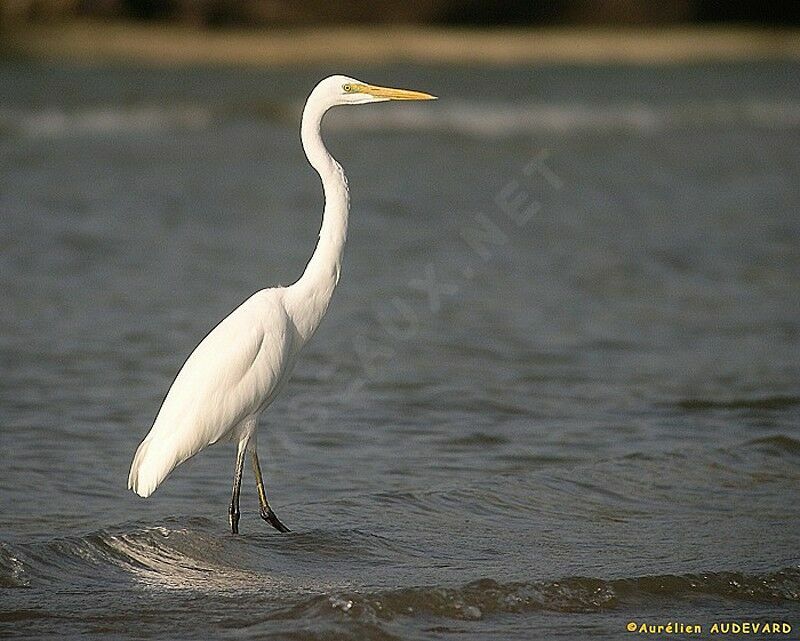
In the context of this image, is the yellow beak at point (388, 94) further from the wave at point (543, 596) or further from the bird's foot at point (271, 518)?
the wave at point (543, 596)

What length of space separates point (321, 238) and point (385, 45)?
3043cm

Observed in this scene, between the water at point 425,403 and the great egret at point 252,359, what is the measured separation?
0.27 meters

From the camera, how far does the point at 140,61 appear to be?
1265 inches

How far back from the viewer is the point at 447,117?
973 inches

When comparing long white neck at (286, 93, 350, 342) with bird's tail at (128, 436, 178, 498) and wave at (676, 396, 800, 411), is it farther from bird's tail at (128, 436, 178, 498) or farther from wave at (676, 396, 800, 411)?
wave at (676, 396, 800, 411)

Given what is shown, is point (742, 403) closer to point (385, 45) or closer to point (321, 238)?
point (321, 238)

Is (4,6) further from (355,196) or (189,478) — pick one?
(189,478)

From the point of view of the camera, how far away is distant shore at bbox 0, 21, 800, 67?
32.5 m

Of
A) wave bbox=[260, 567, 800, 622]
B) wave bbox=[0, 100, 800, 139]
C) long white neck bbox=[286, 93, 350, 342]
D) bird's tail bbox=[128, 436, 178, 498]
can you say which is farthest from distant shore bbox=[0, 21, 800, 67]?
wave bbox=[260, 567, 800, 622]

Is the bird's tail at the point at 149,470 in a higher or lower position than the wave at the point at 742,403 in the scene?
higher

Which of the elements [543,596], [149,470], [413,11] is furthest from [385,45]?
[543,596]

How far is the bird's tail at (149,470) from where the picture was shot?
5.22 metres

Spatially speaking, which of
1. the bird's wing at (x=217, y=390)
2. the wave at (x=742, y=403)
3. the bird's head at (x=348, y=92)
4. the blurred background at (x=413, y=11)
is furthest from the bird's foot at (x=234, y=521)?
the blurred background at (x=413, y=11)

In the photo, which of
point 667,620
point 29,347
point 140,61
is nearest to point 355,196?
point 29,347
